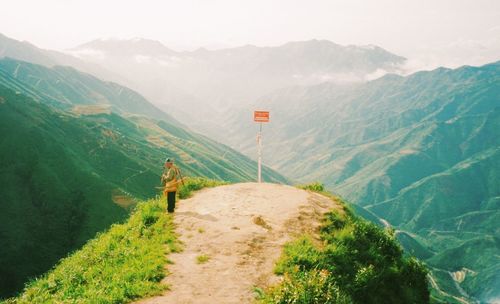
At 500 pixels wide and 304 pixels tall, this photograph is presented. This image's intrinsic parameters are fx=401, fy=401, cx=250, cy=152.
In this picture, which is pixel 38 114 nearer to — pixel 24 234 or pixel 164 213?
pixel 24 234

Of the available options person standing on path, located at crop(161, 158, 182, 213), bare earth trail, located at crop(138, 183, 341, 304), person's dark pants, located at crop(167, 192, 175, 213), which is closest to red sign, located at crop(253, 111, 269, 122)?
bare earth trail, located at crop(138, 183, 341, 304)

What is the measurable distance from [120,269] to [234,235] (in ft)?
16.8

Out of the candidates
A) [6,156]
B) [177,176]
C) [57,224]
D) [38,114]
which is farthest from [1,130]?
[177,176]

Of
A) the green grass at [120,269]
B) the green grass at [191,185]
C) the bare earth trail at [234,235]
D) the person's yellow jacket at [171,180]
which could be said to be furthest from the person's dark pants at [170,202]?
the green grass at [191,185]

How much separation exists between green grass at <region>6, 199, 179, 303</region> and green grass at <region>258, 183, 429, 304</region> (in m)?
4.37

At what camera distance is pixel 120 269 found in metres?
15.3

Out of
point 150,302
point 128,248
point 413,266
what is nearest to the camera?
point 150,302

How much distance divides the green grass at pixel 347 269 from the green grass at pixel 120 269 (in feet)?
14.3

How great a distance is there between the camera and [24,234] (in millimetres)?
115562

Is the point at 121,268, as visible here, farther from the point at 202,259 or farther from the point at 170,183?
the point at 170,183

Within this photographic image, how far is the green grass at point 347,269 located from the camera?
12.5 meters

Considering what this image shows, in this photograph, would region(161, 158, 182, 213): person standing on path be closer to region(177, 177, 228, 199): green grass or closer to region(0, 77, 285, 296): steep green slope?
region(177, 177, 228, 199): green grass

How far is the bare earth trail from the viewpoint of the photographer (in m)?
13.6

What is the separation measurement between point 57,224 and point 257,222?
120819 mm
